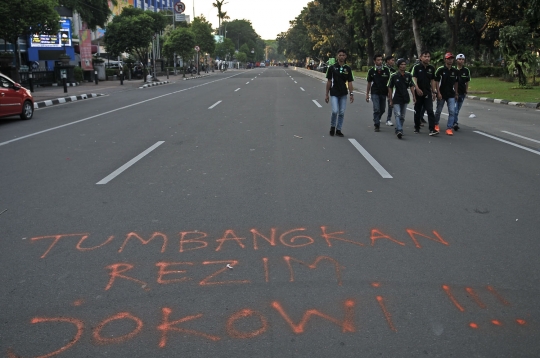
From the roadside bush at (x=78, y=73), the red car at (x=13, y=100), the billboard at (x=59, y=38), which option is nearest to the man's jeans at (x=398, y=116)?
the red car at (x=13, y=100)

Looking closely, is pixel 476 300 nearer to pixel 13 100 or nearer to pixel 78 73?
pixel 13 100

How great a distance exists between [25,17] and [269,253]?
74.0ft

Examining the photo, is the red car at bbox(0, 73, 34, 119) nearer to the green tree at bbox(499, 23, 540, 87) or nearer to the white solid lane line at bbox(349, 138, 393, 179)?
the white solid lane line at bbox(349, 138, 393, 179)

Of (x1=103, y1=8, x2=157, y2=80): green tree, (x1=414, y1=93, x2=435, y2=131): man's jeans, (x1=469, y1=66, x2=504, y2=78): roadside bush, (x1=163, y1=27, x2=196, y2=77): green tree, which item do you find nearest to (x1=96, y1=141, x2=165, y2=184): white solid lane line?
(x1=414, y1=93, x2=435, y2=131): man's jeans

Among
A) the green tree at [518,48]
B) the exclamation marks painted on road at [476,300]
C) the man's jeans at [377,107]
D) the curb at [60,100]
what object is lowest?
the exclamation marks painted on road at [476,300]

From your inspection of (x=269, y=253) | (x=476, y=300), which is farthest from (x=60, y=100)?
(x=476, y=300)

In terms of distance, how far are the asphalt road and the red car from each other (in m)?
5.78

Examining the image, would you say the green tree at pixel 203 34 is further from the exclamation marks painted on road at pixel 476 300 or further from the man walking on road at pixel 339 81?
the exclamation marks painted on road at pixel 476 300

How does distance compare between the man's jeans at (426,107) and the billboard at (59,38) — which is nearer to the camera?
the man's jeans at (426,107)

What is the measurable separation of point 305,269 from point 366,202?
220 cm

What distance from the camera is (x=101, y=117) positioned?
16031mm

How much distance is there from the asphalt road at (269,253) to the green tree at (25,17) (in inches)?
607

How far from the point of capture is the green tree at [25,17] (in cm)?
2242

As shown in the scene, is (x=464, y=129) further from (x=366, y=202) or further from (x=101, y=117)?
(x=101, y=117)
